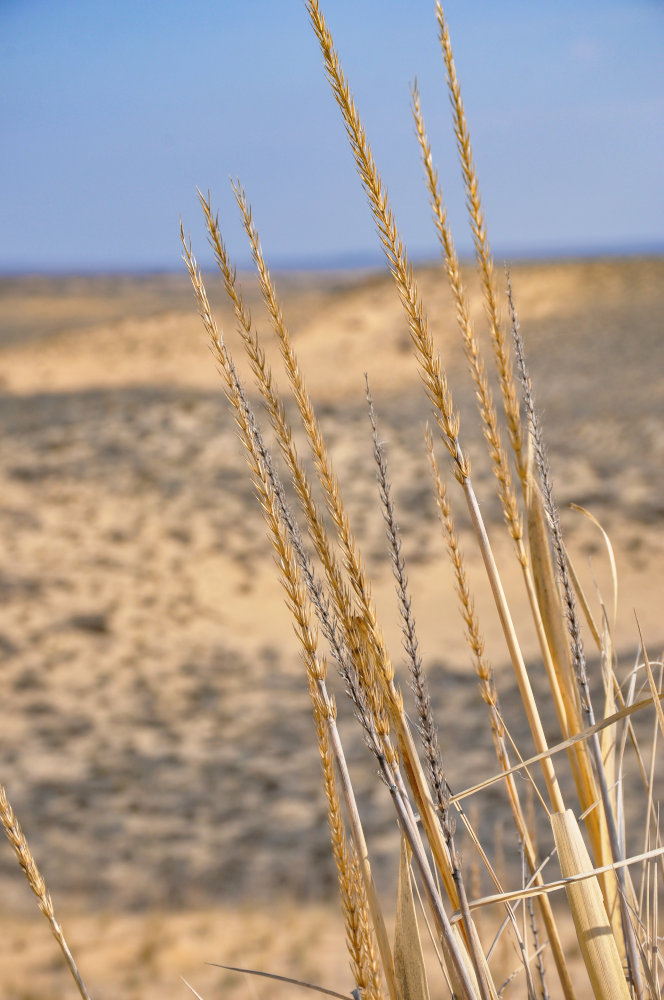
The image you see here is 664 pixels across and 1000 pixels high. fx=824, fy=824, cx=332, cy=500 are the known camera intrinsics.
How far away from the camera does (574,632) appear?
2.39 feet

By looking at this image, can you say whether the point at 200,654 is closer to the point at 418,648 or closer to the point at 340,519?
the point at 418,648

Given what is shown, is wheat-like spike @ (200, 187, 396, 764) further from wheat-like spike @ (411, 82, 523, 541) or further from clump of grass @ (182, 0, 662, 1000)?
wheat-like spike @ (411, 82, 523, 541)

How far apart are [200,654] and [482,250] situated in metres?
5.12

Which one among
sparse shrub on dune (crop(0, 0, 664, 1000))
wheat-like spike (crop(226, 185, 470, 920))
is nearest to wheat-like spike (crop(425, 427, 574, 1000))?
sparse shrub on dune (crop(0, 0, 664, 1000))

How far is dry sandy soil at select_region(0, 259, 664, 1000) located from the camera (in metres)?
2.86

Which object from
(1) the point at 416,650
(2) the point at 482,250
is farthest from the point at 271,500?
(2) the point at 482,250

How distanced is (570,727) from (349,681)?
334 mm

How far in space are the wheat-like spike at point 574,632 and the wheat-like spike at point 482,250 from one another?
25mm

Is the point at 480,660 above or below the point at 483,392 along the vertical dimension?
below

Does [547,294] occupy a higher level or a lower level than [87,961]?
higher

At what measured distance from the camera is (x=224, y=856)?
337 centimetres

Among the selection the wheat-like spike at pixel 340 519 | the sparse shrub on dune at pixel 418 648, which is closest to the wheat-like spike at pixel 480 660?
the sparse shrub on dune at pixel 418 648

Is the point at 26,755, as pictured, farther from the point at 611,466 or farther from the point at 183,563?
the point at 611,466

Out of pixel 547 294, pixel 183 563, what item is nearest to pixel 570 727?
pixel 183 563
